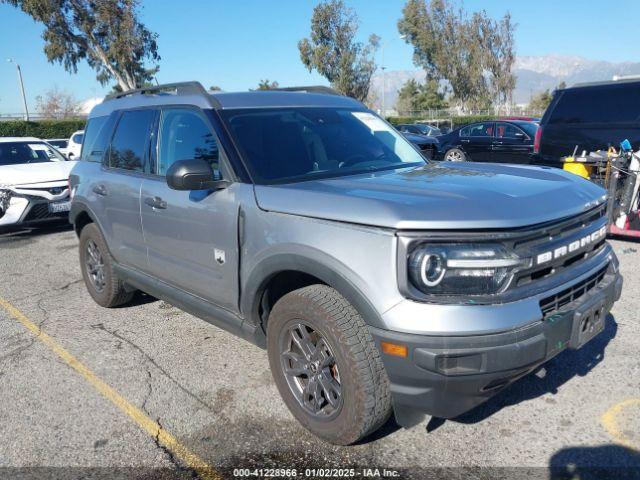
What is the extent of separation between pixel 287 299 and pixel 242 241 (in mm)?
471

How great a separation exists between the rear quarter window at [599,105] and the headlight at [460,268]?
614 centimetres

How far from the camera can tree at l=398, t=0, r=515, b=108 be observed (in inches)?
1986

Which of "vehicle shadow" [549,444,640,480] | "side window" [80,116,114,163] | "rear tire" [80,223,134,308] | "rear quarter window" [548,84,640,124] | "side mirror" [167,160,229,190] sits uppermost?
"rear quarter window" [548,84,640,124]

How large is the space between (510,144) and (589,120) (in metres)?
6.62

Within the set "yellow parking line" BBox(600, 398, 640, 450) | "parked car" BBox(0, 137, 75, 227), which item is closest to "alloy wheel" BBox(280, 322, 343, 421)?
"yellow parking line" BBox(600, 398, 640, 450)

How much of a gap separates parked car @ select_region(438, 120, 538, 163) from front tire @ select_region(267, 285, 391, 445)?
11978 mm

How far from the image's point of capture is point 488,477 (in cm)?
258

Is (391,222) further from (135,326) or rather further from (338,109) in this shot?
(135,326)

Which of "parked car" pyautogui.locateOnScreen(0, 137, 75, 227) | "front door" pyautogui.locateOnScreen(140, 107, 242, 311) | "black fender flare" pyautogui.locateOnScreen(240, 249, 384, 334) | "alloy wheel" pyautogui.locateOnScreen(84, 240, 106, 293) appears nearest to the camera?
"black fender flare" pyautogui.locateOnScreen(240, 249, 384, 334)

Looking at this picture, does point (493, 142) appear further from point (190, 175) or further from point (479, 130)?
point (190, 175)

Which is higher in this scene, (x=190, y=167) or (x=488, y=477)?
(x=190, y=167)

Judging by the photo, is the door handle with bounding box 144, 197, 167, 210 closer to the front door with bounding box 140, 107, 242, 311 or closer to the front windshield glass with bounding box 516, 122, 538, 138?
the front door with bounding box 140, 107, 242, 311

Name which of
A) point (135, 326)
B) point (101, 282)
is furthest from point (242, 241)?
point (101, 282)

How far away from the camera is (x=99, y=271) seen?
5090 mm
